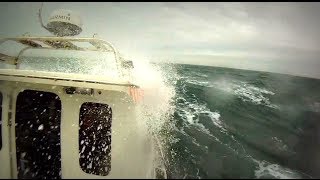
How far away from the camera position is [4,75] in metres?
3.83

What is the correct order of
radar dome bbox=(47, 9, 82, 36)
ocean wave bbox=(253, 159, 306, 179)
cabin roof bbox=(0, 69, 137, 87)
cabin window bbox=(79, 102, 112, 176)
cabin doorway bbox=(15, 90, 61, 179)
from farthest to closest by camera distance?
ocean wave bbox=(253, 159, 306, 179) → radar dome bbox=(47, 9, 82, 36) → cabin doorway bbox=(15, 90, 61, 179) → cabin window bbox=(79, 102, 112, 176) → cabin roof bbox=(0, 69, 137, 87)

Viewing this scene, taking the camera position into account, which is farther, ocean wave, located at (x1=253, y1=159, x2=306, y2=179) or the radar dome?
ocean wave, located at (x1=253, y1=159, x2=306, y2=179)

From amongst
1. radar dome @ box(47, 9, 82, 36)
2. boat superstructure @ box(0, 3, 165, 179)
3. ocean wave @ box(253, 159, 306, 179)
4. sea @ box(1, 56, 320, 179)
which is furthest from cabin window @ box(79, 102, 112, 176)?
ocean wave @ box(253, 159, 306, 179)

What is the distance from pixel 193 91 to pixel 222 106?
402cm

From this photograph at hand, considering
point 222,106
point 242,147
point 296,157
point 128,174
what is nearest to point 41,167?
point 128,174

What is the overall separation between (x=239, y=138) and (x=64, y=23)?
780cm

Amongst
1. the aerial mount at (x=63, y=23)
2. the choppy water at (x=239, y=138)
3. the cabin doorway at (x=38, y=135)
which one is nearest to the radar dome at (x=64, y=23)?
the aerial mount at (x=63, y=23)

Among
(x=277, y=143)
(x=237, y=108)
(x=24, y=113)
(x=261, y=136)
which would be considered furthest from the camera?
(x=237, y=108)

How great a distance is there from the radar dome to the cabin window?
6.13 ft

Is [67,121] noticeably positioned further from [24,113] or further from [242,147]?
[242,147]

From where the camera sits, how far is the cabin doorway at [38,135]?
156 inches

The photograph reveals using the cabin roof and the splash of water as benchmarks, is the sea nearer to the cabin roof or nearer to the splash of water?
the splash of water

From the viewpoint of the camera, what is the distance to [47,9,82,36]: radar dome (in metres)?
4.84

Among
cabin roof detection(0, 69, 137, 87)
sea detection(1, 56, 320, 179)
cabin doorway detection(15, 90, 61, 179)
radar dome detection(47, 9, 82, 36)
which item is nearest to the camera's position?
cabin roof detection(0, 69, 137, 87)
